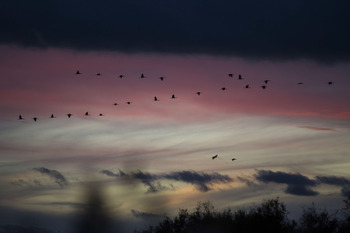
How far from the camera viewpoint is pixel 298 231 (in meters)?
72.0

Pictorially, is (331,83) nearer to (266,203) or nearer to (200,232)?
A: (266,203)

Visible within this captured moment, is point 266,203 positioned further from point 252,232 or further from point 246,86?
point 246,86

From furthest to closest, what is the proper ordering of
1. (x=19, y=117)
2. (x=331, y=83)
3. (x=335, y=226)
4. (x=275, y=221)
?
(x=275, y=221)
(x=335, y=226)
(x=19, y=117)
(x=331, y=83)

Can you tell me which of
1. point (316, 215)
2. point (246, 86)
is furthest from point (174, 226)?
point (246, 86)

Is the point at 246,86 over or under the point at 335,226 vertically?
over

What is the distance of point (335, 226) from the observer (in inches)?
2800

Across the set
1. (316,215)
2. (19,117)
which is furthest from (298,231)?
(19,117)

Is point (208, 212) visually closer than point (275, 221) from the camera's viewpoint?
No

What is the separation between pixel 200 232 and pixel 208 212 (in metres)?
3.04

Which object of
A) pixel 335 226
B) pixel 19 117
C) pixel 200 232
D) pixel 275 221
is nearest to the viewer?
pixel 19 117

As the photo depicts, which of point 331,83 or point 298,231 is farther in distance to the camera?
point 298,231

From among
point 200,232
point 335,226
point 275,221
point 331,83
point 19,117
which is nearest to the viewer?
point 331,83

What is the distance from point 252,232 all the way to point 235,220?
547 centimetres

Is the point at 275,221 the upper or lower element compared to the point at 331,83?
lower
